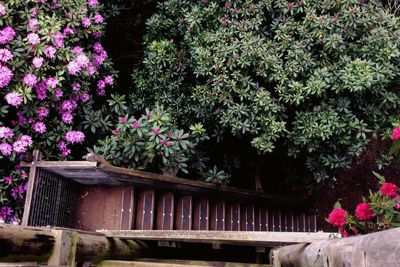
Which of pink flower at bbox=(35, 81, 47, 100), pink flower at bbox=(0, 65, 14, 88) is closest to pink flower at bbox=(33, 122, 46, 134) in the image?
pink flower at bbox=(35, 81, 47, 100)

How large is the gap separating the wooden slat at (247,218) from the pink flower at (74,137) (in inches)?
89.4

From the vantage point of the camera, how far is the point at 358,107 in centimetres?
454

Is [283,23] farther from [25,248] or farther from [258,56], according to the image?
[25,248]

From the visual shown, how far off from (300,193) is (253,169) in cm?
115

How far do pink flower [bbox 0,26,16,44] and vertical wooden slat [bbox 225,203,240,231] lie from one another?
3073 millimetres

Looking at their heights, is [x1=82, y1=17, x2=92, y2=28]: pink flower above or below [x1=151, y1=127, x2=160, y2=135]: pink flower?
above

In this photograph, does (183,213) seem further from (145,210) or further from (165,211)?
(145,210)

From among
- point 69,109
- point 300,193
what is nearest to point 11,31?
point 69,109

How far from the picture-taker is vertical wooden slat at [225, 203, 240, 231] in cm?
546

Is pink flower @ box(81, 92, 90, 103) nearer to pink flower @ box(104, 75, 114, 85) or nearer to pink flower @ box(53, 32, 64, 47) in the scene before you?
pink flower @ box(104, 75, 114, 85)

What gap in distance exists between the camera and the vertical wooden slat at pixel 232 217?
17.9 feet

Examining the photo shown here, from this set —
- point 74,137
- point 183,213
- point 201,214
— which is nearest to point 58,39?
point 74,137

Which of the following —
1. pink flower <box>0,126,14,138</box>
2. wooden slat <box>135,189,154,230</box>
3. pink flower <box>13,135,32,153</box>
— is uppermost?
pink flower <box>0,126,14,138</box>

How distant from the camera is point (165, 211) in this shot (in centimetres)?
484
